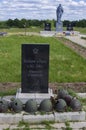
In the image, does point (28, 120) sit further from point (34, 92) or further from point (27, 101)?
point (34, 92)

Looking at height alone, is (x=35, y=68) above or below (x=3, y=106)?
above

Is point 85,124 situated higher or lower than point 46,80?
lower

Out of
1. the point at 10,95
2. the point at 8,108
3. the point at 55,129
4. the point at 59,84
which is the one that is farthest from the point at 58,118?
the point at 59,84

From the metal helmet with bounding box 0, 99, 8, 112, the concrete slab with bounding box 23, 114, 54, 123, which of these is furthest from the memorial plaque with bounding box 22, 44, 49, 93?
the concrete slab with bounding box 23, 114, 54, 123

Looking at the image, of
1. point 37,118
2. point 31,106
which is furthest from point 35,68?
point 37,118

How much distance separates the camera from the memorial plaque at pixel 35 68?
830cm

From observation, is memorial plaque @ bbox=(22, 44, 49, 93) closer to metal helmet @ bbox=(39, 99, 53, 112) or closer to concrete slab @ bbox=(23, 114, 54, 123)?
metal helmet @ bbox=(39, 99, 53, 112)

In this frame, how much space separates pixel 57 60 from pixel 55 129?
1092 cm

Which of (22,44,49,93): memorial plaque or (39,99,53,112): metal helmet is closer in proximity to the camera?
(39,99,53,112): metal helmet

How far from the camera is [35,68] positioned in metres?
8.42

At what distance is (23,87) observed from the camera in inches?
340

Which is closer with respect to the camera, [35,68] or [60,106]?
[60,106]

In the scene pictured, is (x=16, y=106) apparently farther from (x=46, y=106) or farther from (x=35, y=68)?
(x=35, y=68)

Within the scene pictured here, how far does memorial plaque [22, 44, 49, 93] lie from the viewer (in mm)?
8297
